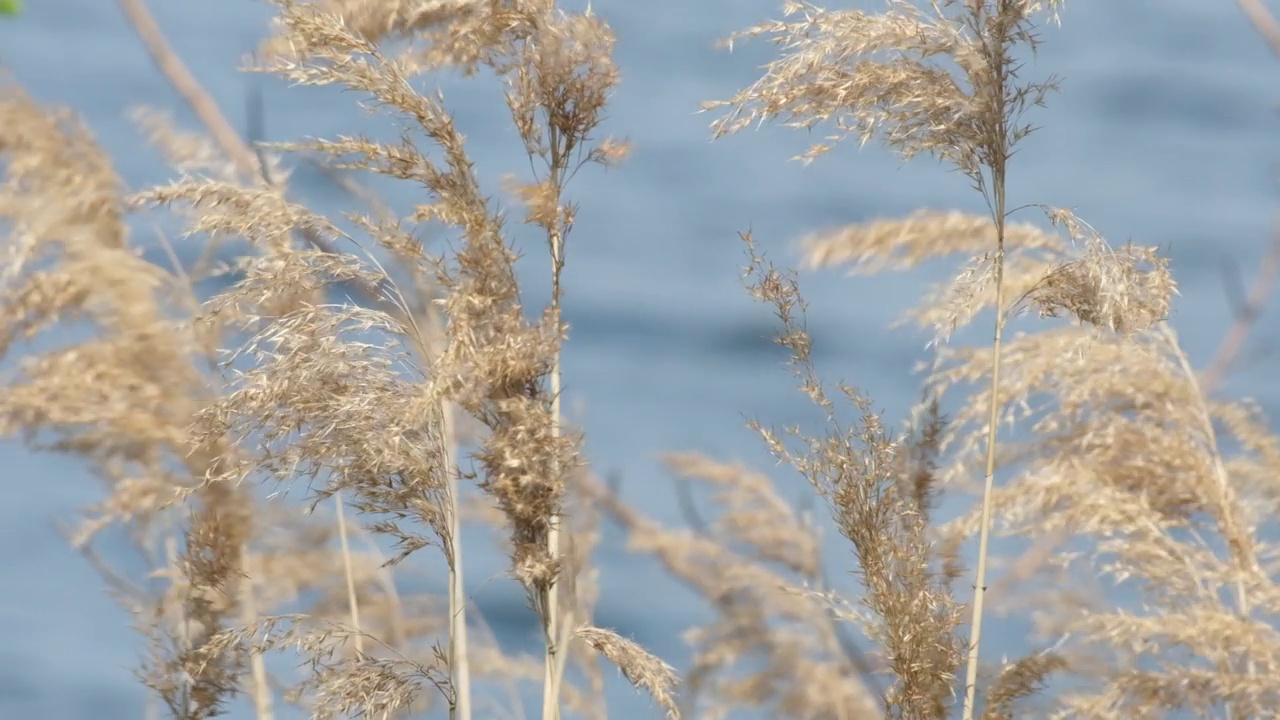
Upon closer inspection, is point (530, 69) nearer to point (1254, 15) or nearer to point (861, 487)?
point (861, 487)

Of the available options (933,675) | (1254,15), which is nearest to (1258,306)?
(1254,15)

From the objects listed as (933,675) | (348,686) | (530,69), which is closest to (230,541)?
(348,686)

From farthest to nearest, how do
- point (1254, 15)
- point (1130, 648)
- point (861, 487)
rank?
point (1254, 15), point (1130, 648), point (861, 487)

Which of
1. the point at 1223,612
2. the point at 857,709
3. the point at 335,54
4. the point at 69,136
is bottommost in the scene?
the point at 857,709

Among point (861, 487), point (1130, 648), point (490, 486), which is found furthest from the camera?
A: point (1130, 648)

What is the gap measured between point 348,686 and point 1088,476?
1.23 metres

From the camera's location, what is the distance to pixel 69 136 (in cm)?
222

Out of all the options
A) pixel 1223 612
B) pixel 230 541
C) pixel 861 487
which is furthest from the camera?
pixel 1223 612

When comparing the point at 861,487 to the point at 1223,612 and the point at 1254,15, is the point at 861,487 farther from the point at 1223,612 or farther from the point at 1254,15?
the point at 1254,15

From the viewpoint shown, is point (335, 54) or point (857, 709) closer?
point (335, 54)

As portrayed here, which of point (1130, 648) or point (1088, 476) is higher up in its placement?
point (1088, 476)

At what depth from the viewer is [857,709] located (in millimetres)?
2773

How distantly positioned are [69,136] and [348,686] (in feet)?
4.03

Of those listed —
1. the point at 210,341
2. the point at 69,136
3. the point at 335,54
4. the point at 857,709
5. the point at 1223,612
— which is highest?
the point at 335,54
